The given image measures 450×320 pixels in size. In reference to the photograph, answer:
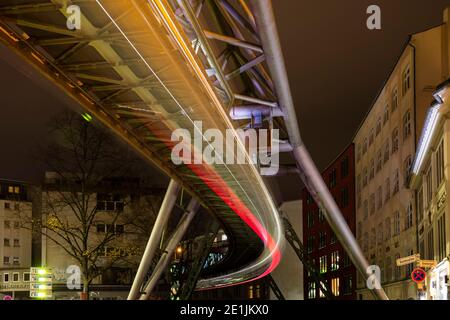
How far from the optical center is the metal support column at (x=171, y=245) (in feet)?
128

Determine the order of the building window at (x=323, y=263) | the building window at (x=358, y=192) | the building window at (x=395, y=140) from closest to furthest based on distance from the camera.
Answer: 1. the building window at (x=395, y=140)
2. the building window at (x=358, y=192)
3. the building window at (x=323, y=263)

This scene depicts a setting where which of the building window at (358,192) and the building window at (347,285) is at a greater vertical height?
the building window at (358,192)

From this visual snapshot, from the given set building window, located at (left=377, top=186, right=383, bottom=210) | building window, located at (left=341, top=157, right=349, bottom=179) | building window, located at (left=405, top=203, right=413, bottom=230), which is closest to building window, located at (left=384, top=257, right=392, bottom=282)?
building window, located at (left=377, top=186, right=383, bottom=210)

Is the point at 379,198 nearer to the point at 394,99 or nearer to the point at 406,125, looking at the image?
the point at 394,99

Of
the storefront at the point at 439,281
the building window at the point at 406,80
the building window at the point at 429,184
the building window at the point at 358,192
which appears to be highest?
the building window at the point at 406,80

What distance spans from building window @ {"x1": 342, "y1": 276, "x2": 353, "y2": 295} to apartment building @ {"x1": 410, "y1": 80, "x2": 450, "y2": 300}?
38686 mm

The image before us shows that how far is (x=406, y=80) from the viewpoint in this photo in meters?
51.0

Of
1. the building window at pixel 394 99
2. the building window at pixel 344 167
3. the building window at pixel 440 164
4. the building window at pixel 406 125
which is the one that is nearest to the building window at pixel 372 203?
the building window at pixel 394 99

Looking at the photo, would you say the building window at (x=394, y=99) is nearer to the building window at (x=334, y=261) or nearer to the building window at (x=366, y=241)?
the building window at (x=366, y=241)

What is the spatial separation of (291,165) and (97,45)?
17205 millimetres

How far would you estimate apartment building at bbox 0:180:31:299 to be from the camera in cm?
7894

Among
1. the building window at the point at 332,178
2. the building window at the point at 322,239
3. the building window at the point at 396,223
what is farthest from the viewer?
the building window at the point at 322,239

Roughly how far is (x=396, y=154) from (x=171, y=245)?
75.6 feet

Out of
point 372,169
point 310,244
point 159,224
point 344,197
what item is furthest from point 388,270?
point 310,244
